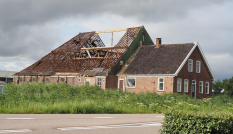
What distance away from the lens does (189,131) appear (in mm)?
7922

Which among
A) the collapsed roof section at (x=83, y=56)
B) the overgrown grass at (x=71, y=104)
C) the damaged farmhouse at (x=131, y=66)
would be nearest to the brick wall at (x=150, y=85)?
the damaged farmhouse at (x=131, y=66)

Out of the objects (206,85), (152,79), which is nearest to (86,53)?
(152,79)

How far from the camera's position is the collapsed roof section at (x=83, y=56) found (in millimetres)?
41594

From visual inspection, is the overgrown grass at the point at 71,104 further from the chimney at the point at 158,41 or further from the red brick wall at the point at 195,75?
the chimney at the point at 158,41

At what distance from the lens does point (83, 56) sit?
45.4m

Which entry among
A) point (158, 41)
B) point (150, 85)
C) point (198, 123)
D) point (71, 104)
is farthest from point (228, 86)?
point (198, 123)

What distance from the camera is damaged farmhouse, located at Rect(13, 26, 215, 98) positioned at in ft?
121

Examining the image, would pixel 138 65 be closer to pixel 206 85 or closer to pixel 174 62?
pixel 174 62

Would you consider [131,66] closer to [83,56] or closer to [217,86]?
[83,56]

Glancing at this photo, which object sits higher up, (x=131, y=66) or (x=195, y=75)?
(x=131, y=66)

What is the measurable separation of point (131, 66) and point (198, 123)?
3251 cm

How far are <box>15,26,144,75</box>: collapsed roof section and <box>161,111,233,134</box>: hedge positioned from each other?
102ft

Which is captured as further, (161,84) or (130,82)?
(130,82)

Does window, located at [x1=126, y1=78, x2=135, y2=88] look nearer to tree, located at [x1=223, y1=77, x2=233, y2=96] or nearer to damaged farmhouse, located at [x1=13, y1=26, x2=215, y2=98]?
damaged farmhouse, located at [x1=13, y1=26, x2=215, y2=98]
